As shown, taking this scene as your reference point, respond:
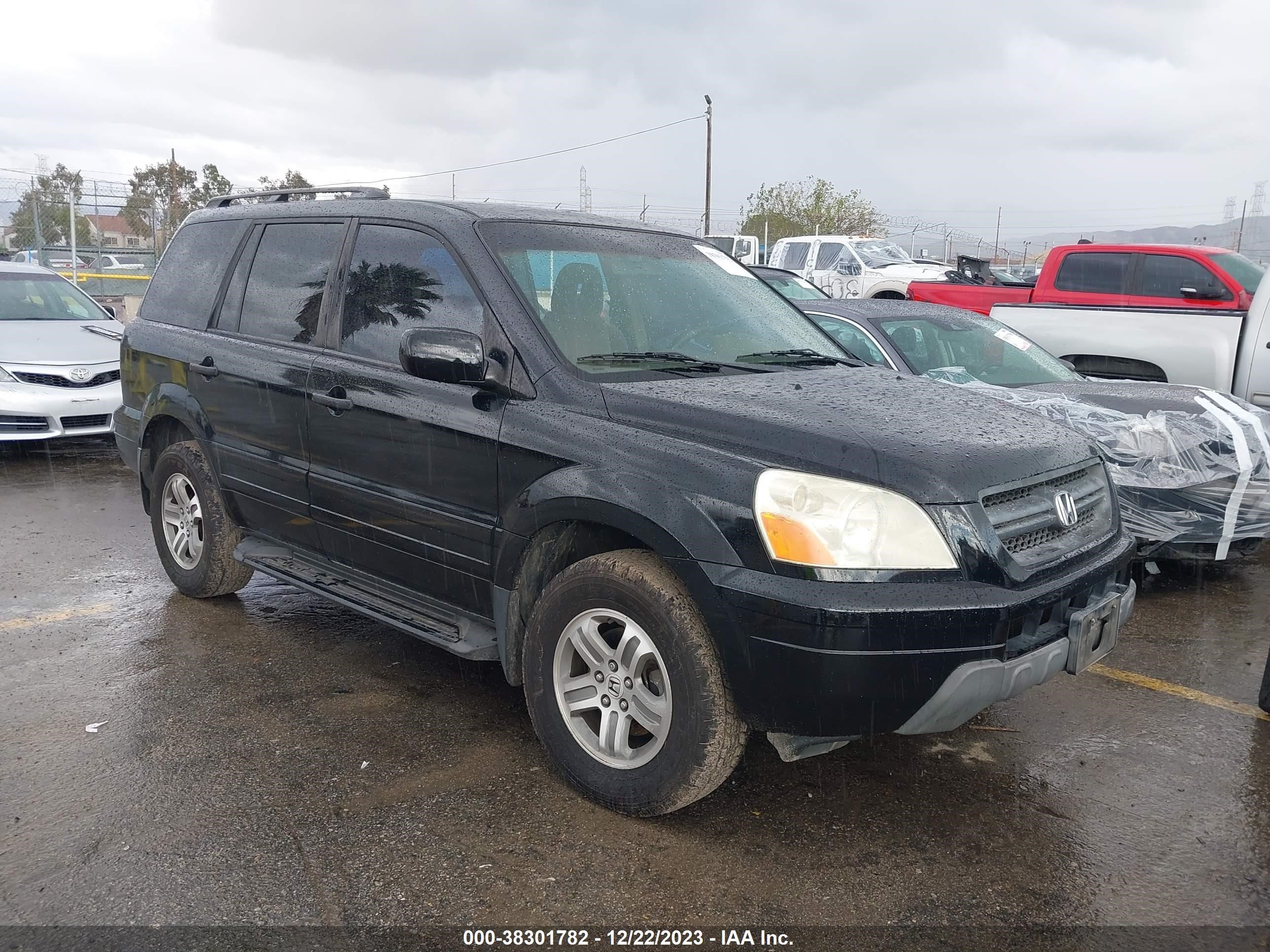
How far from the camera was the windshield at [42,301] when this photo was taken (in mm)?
9688

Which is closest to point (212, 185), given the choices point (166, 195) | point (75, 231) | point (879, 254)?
point (166, 195)

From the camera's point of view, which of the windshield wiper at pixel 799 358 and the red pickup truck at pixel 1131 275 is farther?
the red pickup truck at pixel 1131 275

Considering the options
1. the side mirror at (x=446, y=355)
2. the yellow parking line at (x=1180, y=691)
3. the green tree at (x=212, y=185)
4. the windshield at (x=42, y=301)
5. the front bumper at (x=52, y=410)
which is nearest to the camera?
the side mirror at (x=446, y=355)

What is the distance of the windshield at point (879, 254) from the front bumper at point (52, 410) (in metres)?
14.2

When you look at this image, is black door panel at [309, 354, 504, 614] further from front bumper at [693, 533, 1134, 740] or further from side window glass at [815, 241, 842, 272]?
side window glass at [815, 241, 842, 272]

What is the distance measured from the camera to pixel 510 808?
320 centimetres

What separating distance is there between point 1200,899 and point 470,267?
9.33ft

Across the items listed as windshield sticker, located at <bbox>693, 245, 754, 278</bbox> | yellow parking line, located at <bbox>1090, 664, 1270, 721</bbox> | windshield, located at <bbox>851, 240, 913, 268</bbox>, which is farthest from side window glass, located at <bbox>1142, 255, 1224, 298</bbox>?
windshield, located at <bbox>851, 240, 913, 268</bbox>

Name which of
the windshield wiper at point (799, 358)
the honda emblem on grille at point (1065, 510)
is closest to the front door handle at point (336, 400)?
the windshield wiper at point (799, 358)

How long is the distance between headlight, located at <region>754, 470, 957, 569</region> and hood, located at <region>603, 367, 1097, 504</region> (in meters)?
0.05

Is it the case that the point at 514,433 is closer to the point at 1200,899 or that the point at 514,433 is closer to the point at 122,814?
the point at 122,814

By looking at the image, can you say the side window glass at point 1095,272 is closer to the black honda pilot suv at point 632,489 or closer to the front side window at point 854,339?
the front side window at point 854,339

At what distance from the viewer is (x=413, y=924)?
8.59 ft

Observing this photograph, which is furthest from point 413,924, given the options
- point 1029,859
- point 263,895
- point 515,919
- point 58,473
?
point 58,473
